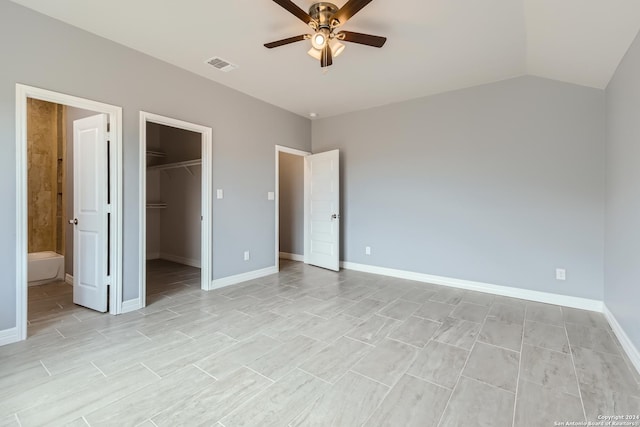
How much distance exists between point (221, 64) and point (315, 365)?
11.0ft

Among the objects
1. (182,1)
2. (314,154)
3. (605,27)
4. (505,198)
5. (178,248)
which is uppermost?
(182,1)

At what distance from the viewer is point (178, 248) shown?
5.86 metres

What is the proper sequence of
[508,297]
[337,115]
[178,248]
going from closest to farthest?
[508,297]
[337,115]
[178,248]

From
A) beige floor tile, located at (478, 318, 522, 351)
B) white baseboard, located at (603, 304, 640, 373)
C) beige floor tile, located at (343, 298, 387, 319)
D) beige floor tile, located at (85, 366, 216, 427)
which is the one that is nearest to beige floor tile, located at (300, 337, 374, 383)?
beige floor tile, located at (343, 298, 387, 319)

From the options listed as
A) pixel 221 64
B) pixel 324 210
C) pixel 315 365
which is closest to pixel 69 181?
pixel 221 64

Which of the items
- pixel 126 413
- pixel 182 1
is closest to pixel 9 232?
pixel 126 413

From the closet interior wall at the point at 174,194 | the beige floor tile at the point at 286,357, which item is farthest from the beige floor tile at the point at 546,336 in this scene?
the closet interior wall at the point at 174,194

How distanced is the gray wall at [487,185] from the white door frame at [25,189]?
11.2ft

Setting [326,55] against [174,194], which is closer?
[326,55]

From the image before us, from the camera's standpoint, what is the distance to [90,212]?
3.15 meters

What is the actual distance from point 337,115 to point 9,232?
455cm

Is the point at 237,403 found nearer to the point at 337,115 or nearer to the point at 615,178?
the point at 615,178

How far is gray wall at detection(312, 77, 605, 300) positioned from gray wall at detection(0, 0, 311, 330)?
5.18 ft

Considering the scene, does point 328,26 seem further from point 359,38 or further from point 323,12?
point 359,38
